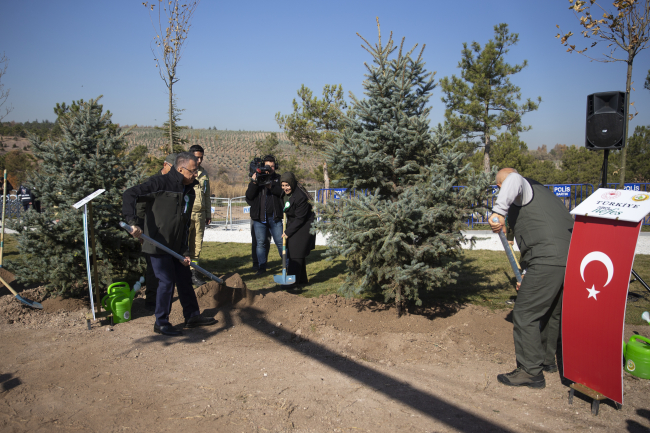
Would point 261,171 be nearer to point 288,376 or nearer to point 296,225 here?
point 296,225

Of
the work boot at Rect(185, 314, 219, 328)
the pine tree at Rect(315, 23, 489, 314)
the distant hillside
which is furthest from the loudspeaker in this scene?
the distant hillside

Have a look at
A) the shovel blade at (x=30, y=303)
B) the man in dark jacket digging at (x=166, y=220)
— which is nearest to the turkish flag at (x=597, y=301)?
the man in dark jacket digging at (x=166, y=220)

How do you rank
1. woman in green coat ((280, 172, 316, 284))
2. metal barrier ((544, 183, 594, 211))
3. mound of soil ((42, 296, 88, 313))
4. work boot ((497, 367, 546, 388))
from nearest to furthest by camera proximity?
work boot ((497, 367, 546, 388)) → mound of soil ((42, 296, 88, 313)) → woman in green coat ((280, 172, 316, 284)) → metal barrier ((544, 183, 594, 211))

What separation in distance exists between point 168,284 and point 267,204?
3.11 m

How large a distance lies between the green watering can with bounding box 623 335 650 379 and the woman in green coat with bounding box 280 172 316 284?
4209 mm

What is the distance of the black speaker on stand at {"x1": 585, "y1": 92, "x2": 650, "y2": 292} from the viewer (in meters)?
5.01

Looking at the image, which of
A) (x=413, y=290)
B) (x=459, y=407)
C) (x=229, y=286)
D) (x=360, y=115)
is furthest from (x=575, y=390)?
(x=229, y=286)

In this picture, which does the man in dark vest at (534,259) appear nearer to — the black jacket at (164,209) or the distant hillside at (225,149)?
the black jacket at (164,209)

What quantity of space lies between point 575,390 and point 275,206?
513cm

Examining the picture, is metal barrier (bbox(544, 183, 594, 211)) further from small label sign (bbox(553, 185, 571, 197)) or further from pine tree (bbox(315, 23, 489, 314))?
pine tree (bbox(315, 23, 489, 314))

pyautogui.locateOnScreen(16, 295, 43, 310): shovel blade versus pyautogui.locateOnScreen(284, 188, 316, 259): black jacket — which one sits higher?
pyautogui.locateOnScreen(284, 188, 316, 259): black jacket

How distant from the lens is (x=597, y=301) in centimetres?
287

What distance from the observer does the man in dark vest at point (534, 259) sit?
329 cm

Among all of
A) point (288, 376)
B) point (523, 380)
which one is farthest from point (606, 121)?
point (288, 376)
